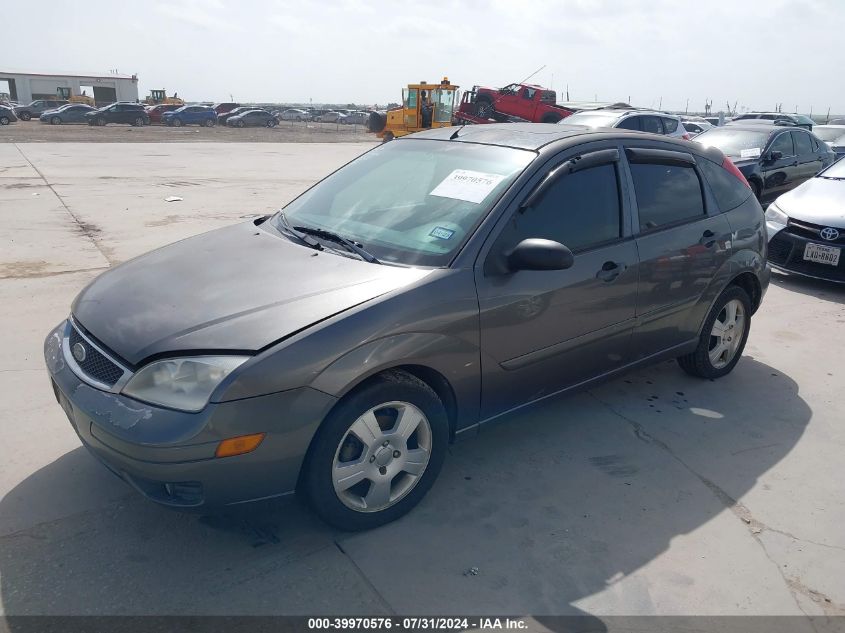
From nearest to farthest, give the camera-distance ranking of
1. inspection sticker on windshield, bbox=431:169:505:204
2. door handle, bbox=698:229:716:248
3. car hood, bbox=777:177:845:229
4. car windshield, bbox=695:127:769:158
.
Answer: inspection sticker on windshield, bbox=431:169:505:204 → door handle, bbox=698:229:716:248 → car hood, bbox=777:177:845:229 → car windshield, bbox=695:127:769:158

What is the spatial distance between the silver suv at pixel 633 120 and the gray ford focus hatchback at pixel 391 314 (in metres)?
9.55

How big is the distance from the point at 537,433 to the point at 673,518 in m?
0.94

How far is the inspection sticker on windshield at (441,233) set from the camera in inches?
126

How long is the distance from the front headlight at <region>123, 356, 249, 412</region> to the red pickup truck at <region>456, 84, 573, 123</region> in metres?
22.5

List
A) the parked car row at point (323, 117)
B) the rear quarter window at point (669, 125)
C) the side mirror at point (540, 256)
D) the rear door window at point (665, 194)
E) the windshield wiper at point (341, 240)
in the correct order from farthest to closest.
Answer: the parked car row at point (323, 117) < the rear quarter window at point (669, 125) < the rear door window at point (665, 194) < the windshield wiper at point (341, 240) < the side mirror at point (540, 256)

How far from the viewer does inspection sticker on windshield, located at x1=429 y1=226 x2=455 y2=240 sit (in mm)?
3207

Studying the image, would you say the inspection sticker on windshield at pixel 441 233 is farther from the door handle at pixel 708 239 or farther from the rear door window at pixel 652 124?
the rear door window at pixel 652 124

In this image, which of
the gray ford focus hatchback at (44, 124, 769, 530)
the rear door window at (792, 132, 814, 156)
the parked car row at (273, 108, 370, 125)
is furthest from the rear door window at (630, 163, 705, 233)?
the parked car row at (273, 108, 370, 125)

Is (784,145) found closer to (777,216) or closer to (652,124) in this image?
(652,124)

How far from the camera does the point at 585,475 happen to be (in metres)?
3.50

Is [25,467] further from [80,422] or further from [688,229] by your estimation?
[688,229]

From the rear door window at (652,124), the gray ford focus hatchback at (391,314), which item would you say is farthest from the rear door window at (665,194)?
the rear door window at (652,124)

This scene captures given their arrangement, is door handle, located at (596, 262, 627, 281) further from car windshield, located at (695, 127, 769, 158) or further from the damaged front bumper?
car windshield, located at (695, 127, 769, 158)

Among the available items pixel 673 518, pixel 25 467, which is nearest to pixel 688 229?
pixel 673 518
